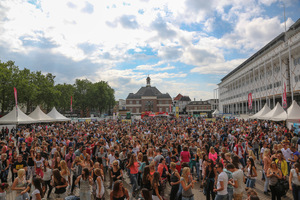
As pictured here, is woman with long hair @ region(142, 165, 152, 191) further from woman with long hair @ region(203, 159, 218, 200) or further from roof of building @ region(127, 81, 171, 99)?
roof of building @ region(127, 81, 171, 99)

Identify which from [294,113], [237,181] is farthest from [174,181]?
[294,113]

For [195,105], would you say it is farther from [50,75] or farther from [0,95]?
[0,95]

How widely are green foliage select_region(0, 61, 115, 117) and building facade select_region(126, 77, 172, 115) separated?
77.1ft

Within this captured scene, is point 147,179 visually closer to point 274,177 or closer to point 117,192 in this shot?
point 117,192

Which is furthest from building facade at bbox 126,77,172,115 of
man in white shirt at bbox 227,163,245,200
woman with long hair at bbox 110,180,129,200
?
woman with long hair at bbox 110,180,129,200

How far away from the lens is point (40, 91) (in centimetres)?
4381

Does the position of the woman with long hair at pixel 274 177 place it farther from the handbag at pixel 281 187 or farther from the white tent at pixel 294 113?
the white tent at pixel 294 113

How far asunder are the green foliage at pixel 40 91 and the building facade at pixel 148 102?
23507mm

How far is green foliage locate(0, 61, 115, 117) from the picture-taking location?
3621 cm

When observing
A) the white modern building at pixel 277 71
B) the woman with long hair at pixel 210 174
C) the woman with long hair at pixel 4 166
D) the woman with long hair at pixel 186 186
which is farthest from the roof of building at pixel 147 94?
the woman with long hair at pixel 186 186

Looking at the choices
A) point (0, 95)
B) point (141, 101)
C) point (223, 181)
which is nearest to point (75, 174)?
point (223, 181)

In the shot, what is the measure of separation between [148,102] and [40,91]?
202ft

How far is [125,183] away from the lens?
8.81 meters

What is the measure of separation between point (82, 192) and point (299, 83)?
1371 inches
